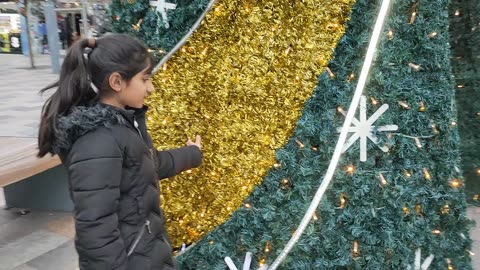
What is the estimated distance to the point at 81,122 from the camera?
1711 mm

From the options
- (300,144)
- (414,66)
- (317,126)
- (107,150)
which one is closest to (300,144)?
(300,144)

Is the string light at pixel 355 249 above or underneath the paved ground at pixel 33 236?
above

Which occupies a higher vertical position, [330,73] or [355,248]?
[330,73]

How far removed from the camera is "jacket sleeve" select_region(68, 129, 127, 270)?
5.50ft

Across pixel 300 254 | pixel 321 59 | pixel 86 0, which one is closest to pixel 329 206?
pixel 300 254

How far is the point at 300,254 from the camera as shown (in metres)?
2.68

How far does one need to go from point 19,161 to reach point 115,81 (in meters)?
1.87

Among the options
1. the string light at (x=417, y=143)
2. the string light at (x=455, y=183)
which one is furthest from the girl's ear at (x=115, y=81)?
the string light at (x=455, y=183)

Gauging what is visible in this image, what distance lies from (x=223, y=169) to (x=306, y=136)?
0.47m

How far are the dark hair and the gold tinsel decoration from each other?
0.82 meters

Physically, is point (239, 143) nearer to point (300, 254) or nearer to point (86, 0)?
point (300, 254)

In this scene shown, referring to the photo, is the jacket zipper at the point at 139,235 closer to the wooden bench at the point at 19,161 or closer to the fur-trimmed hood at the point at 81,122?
the fur-trimmed hood at the point at 81,122

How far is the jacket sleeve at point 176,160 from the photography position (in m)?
2.18

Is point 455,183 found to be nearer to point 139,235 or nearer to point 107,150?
point 139,235
